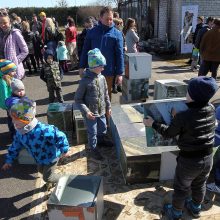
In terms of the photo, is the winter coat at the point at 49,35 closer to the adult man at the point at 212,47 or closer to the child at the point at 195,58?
the adult man at the point at 212,47

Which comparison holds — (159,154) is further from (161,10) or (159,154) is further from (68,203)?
(161,10)

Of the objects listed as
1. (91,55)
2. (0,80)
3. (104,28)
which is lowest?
(0,80)

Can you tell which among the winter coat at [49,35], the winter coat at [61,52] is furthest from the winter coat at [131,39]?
the winter coat at [49,35]

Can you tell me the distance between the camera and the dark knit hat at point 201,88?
2.30 metres

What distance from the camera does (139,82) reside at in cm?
576

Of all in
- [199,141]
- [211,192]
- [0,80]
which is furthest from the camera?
[0,80]

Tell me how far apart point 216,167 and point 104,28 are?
2598mm

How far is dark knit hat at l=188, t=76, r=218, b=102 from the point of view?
7.54ft

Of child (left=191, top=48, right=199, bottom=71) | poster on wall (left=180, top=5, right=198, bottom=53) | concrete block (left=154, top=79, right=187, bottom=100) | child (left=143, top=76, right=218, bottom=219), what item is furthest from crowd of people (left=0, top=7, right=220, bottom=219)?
poster on wall (left=180, top=5, right=198, bottom=53)

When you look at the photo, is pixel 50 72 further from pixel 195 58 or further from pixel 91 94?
pixel 195 58

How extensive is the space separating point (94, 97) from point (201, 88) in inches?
67.8

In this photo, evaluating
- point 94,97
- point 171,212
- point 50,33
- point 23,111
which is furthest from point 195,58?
point 23,111

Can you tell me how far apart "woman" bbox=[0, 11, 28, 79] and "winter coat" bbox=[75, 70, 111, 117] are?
140cm

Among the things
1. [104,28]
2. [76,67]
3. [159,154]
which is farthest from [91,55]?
[76,67]
